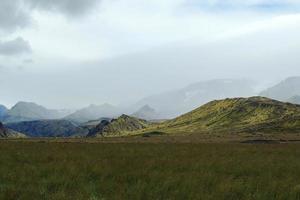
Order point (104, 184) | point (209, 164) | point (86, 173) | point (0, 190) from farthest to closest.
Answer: point (209, 164), point (86, 173), point (104, 184), point (0, 190)

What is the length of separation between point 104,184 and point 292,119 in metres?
196

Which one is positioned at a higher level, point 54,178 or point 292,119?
point 292,119

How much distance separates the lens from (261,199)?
38.2 ft

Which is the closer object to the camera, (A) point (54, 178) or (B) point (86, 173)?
(A) point (54, 178)

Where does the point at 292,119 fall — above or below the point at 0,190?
above

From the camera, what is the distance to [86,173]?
15.3 meters

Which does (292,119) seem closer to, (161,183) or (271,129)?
(271,129)

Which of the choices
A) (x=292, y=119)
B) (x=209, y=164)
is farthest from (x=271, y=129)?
(x=209, y=164)

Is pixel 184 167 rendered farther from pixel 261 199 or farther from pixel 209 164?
pixel 261 199

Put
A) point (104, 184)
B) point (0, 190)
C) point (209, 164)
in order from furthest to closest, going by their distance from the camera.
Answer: point (209, 164), point (104, 184), point (0, 190)

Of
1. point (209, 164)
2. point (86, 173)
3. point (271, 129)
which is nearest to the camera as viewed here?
point (86, 173)

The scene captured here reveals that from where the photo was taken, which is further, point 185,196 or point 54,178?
point 54,178

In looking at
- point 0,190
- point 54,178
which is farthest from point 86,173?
point 0,190

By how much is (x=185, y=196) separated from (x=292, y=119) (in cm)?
19684
